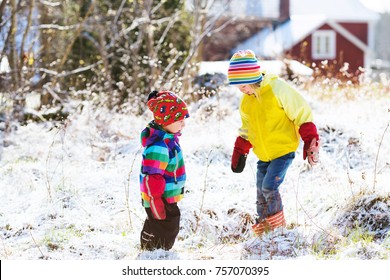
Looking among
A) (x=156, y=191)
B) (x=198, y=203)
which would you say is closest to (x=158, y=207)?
(x=156, y=191)

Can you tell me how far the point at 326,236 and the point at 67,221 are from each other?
2.02 meters

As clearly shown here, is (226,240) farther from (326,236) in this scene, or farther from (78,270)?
(78,270)

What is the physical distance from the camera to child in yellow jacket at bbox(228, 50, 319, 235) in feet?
15.9

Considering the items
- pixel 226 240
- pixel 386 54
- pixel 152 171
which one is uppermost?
pixel 152 171

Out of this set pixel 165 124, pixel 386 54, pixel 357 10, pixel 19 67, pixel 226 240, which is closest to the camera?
pixel 165 124

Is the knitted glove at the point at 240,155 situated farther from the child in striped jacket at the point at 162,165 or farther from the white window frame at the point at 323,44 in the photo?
the white window frame at the point at 323,44

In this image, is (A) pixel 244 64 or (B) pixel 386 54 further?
(B) pixel 386 54

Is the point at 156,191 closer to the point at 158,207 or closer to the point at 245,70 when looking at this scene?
the point at 158,207

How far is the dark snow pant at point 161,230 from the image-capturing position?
14.8 ft

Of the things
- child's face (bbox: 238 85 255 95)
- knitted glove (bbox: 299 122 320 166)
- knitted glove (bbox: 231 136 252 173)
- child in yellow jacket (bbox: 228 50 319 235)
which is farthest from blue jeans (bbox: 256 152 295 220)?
child's face (bbox: 238 85 255 95)

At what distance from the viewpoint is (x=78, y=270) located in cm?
407

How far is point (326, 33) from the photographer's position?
102 feet

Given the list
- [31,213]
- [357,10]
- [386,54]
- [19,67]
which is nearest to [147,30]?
[19,67]

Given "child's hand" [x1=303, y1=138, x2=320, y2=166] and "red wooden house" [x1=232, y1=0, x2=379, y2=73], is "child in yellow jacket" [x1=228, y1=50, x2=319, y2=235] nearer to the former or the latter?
"child's hand" [x1=303, y1=138, x2=320, y2=166]
